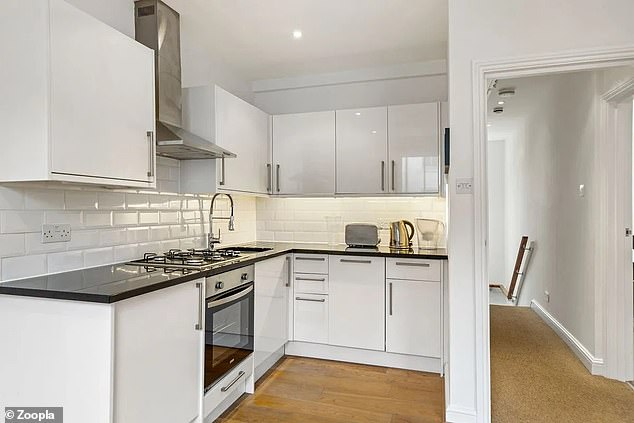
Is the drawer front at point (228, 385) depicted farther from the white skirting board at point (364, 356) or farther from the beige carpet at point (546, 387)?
the beige carpet at point (546, 387)

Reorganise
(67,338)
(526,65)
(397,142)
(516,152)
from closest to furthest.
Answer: (67,338)
(526,65)
(397,142)
(516,152)

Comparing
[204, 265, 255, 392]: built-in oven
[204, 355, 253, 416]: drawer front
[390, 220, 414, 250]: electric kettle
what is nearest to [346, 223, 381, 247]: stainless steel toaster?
[390, 220, 414, 250]: electric kettle

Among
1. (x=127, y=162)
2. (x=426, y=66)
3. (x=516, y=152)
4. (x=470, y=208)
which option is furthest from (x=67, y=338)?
(x=516, y=152)

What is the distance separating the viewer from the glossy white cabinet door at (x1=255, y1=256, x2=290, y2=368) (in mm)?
2928

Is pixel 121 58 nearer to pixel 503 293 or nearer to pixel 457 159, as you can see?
pixel 457 159

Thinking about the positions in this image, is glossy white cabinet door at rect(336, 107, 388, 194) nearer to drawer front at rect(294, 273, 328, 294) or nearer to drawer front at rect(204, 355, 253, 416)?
drawer front at rect(294, 273, 328, 294)

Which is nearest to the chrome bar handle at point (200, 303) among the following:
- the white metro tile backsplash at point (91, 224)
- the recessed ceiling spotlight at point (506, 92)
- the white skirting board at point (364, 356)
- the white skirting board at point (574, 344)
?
the white metro tile backsplash at point (91, 224)

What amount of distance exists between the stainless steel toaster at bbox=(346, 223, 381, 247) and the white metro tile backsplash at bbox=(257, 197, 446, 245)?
0.23m

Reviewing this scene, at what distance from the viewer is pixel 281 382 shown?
2.99 m

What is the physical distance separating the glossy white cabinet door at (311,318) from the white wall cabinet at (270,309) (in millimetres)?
95

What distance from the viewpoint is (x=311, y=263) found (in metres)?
3.44

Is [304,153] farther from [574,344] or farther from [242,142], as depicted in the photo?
[574,344]

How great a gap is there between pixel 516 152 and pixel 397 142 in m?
3.99

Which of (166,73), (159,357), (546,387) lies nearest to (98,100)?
(166,73)
